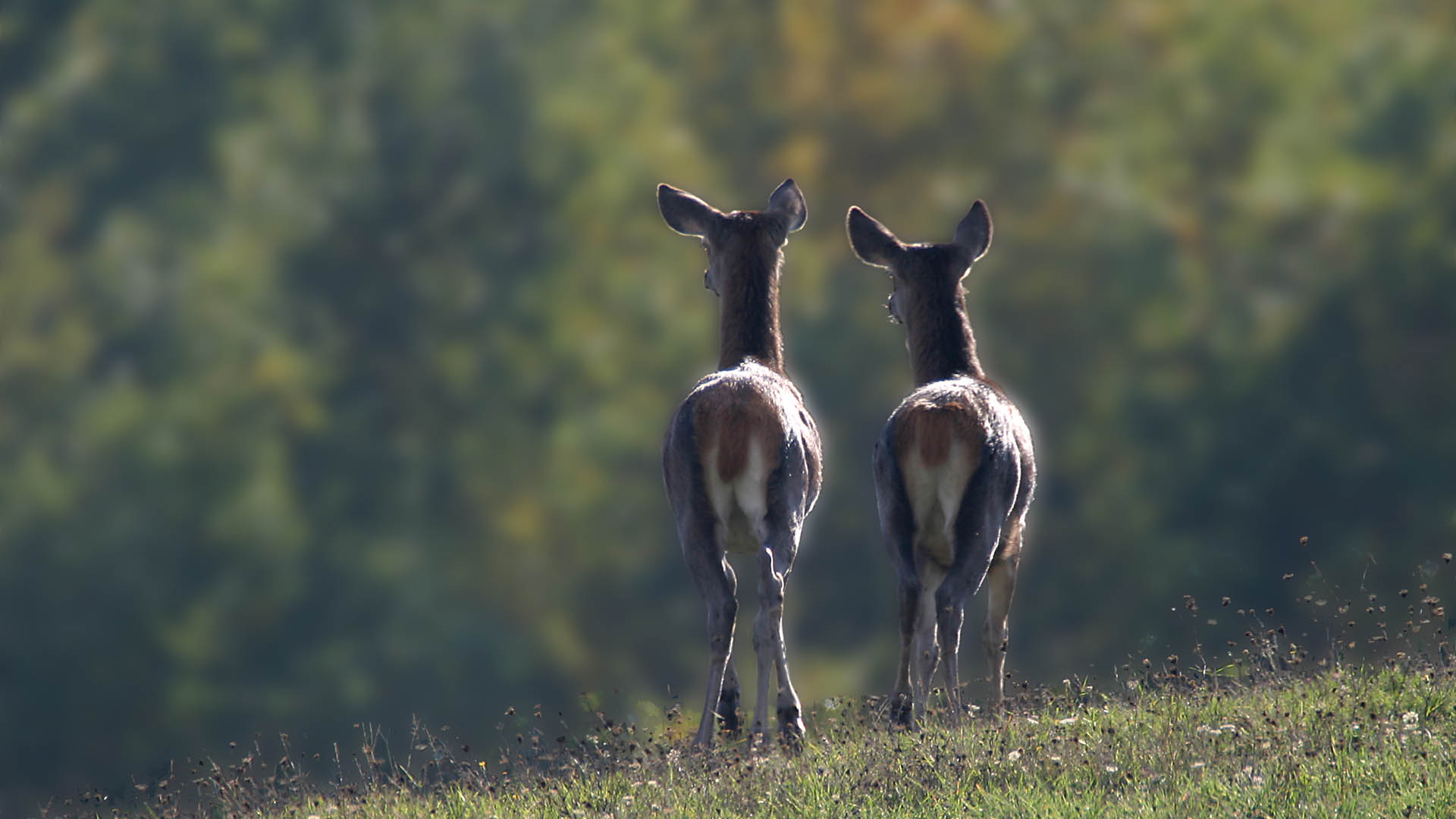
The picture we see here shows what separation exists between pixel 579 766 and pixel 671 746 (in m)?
0.51

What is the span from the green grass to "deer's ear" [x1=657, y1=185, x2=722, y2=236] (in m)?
3.46

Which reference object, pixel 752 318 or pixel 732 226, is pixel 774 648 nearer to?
pixel 752 318

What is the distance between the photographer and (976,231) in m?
10.3

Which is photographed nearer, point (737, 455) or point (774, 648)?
point (774, 648)

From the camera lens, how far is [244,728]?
50.5 ft

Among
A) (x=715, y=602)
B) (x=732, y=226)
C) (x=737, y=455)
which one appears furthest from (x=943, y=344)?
→ (x=715, y=602)

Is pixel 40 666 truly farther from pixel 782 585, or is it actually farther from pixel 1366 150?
pixel 1366 150

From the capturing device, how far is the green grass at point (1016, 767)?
5809 mm

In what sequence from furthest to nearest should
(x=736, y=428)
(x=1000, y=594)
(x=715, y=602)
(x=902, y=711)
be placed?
1. (x=1000, y=594)
2. (x=736, y=428)
3. (x=715, y=602)
4. (x=902, y=711)

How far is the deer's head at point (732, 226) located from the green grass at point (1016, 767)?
3.10m

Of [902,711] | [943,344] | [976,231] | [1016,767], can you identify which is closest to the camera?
[1016,767]

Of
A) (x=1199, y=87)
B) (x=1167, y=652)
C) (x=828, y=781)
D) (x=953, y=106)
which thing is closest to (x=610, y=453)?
(x=953, y=106)

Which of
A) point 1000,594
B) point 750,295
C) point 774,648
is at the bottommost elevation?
point 774,648

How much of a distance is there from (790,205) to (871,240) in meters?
0.55
